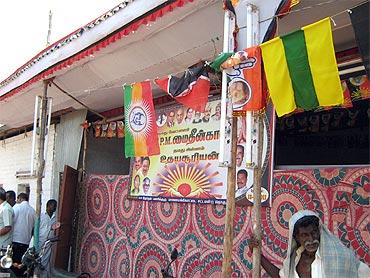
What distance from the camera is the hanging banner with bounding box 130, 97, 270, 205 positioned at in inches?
204

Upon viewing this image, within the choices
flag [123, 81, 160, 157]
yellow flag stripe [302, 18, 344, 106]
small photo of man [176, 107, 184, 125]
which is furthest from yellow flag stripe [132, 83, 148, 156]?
yellow flag stripe [302, 18, 344, 106]

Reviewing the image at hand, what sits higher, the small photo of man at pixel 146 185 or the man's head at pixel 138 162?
the man's head at pixel 138 162

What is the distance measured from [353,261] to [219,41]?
2.76 metres

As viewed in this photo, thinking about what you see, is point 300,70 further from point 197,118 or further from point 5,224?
point 5,224

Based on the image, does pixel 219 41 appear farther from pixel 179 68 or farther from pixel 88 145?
pixel 88 145

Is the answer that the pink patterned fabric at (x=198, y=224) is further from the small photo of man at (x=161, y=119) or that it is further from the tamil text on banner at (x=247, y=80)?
the tamil text on banner at (x=247, y=80)

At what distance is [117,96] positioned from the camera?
22.8 feet

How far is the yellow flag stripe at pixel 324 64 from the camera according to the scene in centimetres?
296

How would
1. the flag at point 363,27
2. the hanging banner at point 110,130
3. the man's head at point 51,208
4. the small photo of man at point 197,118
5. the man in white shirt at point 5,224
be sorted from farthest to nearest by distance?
the hanging banner at point 110,130, the man's head at point 51,208, the man in white shirt at point 5,224, the small photo of man at point 197,118, the flag at point 363,27

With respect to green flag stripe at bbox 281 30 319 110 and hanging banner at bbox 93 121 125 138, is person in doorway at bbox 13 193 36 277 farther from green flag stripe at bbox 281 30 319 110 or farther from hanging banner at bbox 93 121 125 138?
green flag stripe at bbox 281 30 319 110

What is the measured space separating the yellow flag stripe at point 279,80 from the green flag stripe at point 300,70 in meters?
0.03

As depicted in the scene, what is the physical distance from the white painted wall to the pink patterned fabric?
1.74 meters

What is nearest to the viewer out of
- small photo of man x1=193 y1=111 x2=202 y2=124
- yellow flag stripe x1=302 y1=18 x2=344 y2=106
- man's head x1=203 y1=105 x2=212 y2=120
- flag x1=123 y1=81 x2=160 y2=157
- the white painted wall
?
yellow flag stripe x1=302 y1=18 x2=344 y2=106

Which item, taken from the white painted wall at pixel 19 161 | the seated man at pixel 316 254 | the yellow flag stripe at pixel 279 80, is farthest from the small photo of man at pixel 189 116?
the white painted wall at pixel 19 161
